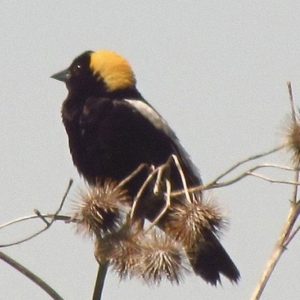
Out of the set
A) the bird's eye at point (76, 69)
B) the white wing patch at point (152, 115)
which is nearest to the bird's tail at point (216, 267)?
the white wing patch at point (152, 115)

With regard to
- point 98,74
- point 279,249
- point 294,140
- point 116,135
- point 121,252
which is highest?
point 98,74

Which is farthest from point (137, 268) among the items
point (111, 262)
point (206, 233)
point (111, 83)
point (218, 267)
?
point (111, 83)

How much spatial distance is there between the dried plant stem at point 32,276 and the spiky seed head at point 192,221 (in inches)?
19.7

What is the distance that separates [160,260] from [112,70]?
3.43m

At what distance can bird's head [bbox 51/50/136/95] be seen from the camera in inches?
257

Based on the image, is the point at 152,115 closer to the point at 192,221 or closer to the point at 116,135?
the point at 116,135

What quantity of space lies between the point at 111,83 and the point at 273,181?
3180 mm

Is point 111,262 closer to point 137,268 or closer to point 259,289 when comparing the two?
point 137,268

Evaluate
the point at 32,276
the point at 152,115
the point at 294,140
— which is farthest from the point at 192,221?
the point at 152,115

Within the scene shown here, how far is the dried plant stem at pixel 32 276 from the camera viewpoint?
3258 mm

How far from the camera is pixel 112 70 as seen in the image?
21.9 feet

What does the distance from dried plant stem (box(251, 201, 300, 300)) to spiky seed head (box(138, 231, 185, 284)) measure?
36 centimetres

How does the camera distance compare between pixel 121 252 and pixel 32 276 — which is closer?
pixel 32 276

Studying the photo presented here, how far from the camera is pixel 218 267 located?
5492 mm
